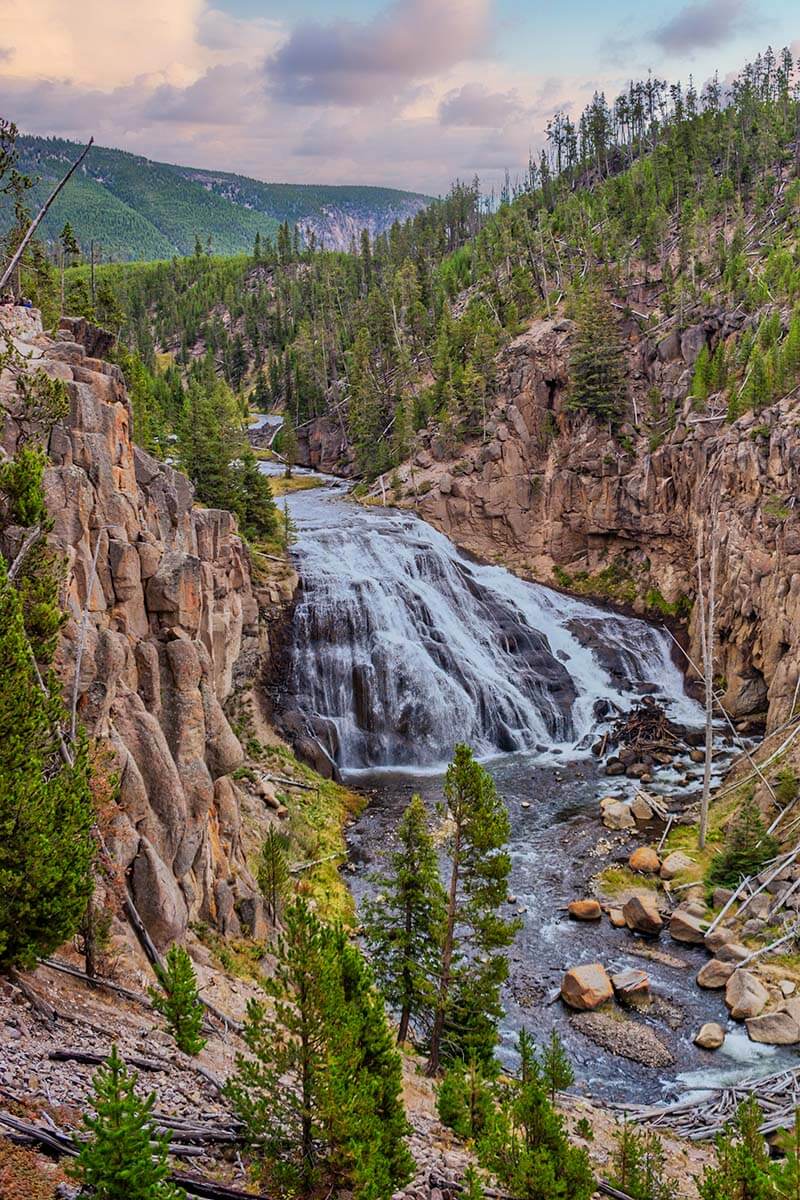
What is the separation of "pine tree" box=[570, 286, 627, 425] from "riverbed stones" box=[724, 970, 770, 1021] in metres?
48.7

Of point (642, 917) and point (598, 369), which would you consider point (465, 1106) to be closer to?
point (642, 917)

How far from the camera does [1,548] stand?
59.4ft

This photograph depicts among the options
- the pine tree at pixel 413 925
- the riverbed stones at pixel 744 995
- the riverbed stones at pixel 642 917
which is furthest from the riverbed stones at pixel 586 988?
the pine tree at pixel 413 925

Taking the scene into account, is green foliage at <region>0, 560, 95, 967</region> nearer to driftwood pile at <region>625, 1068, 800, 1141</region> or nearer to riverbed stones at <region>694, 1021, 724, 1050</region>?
driftwood pile at <region>625, 1068, 800, 1141</region>

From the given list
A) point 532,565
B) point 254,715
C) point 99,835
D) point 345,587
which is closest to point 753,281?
point 532,565

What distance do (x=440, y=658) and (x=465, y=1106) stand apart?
106 ft

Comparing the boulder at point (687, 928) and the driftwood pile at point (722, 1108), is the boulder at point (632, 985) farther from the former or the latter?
the driftwood pile at point (722, 1108)

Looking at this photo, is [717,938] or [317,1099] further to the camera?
[717,938]

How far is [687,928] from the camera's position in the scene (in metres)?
28.0

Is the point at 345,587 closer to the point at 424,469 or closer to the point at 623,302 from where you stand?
the point at 424,469

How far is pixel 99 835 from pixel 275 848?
9.98 metres

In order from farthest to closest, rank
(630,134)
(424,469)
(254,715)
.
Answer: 1. (630,134)
2. (424,469)
3. (254,715)

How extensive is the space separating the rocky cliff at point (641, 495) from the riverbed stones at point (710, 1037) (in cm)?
2377

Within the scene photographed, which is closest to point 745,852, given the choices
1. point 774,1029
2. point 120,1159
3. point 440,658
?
point 774,1029
